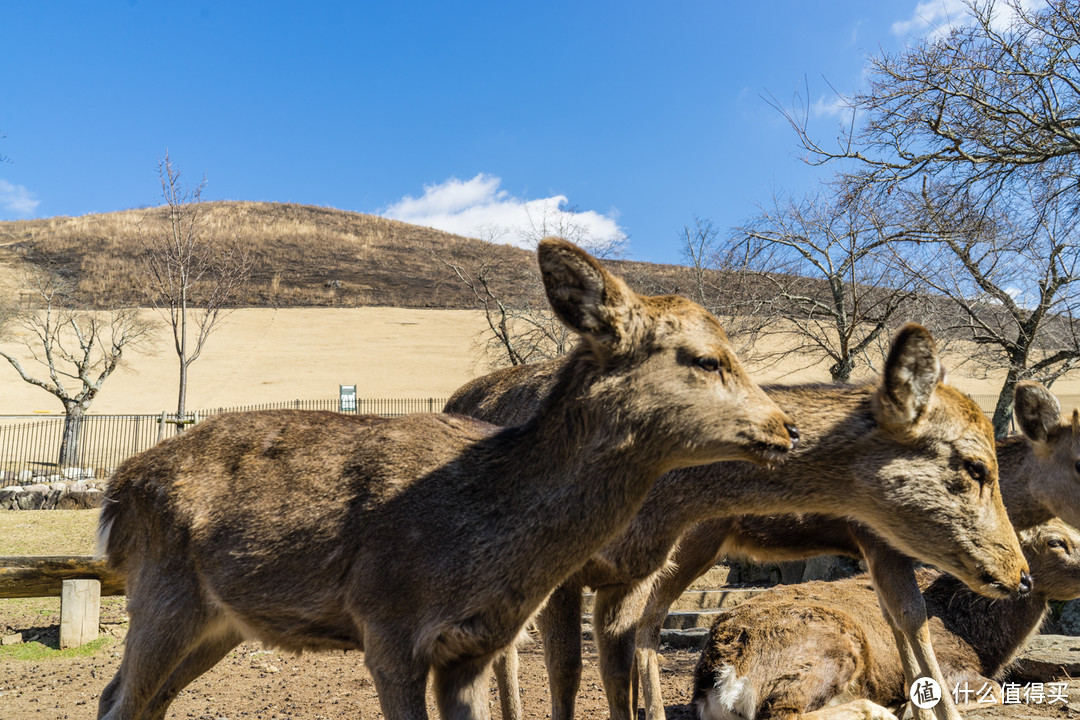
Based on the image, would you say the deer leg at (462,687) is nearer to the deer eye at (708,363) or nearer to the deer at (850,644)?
the deer eye at (708,363)

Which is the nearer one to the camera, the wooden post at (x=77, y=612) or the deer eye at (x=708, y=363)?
the deer eye at (x=708, y=363)

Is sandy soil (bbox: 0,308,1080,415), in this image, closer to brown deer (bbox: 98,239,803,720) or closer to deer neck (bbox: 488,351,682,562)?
brown deer (bbox: 98,239,803,720)

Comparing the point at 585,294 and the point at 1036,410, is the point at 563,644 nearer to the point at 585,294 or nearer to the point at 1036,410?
the point at 585,294

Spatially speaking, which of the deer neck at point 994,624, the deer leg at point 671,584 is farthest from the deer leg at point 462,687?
the deer neck at point 994,624

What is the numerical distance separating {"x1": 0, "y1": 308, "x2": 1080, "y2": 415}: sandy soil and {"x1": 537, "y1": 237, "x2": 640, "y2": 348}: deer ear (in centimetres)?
4109

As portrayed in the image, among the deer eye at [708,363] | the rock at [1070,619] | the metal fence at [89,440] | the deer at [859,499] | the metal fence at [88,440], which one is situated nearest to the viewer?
the deer eye at [708,363]

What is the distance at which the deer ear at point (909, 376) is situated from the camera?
4.38 meters

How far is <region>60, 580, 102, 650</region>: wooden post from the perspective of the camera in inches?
364

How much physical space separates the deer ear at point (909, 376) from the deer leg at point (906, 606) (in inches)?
60.4

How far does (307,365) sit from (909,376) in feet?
212

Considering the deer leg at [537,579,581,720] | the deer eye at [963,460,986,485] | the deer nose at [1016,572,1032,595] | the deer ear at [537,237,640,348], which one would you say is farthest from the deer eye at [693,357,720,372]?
the deer nose at [1016,572,1032,595]

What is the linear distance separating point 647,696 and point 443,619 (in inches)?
121

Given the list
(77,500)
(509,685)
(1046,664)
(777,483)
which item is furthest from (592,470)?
(77,500)

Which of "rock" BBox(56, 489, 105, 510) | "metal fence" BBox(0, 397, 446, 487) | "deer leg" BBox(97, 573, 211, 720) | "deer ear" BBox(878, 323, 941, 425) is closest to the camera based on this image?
"deer leg" BBox(97, 573, 211, 720)
